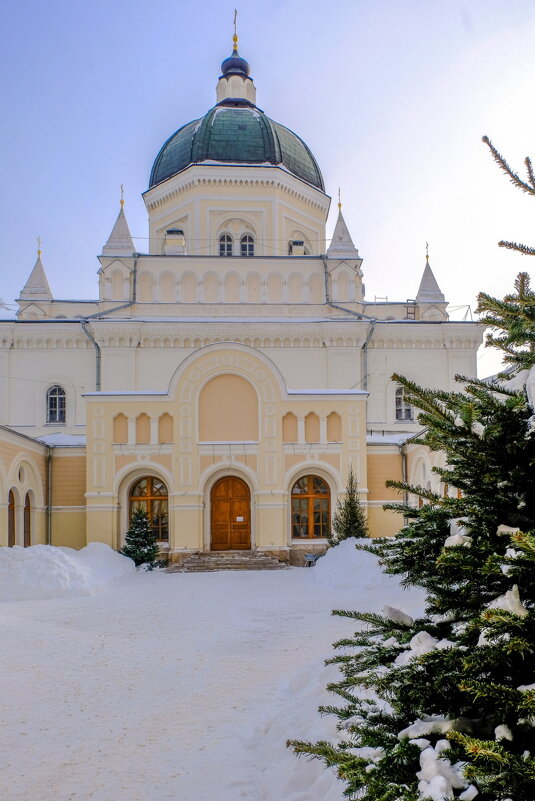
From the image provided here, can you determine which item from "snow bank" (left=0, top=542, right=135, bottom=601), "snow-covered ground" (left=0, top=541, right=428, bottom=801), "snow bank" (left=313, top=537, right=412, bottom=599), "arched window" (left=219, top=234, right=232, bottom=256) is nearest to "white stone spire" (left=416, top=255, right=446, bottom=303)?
"arched window" (left=219, top=234, right=232, bottom=256)

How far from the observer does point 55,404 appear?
28.1 m

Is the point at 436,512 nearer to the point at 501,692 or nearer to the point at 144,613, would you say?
the point at 501,692

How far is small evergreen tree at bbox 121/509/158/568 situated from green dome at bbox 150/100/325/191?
1638cm

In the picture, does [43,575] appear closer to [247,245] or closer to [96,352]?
[96,352]

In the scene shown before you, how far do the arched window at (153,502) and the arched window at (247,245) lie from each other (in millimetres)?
12099

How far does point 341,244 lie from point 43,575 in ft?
62.9

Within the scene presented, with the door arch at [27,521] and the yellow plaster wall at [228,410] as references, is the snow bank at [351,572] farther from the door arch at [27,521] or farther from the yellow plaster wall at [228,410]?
the door arch at [27,521]

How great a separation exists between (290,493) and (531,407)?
1974 cm

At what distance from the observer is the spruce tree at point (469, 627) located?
231 centimetres

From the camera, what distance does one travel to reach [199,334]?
2698cm

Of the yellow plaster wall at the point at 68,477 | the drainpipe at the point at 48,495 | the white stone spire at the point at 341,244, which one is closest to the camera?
the drainpipe at the point at 48,495

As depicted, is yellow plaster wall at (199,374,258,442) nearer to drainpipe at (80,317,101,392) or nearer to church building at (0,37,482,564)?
church building at (0,37,482,564)

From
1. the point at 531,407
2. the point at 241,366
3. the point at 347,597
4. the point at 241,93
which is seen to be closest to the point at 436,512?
the point at 531,407

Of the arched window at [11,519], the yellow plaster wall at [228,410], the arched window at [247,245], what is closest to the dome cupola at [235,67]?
the arched window at [247,245]
